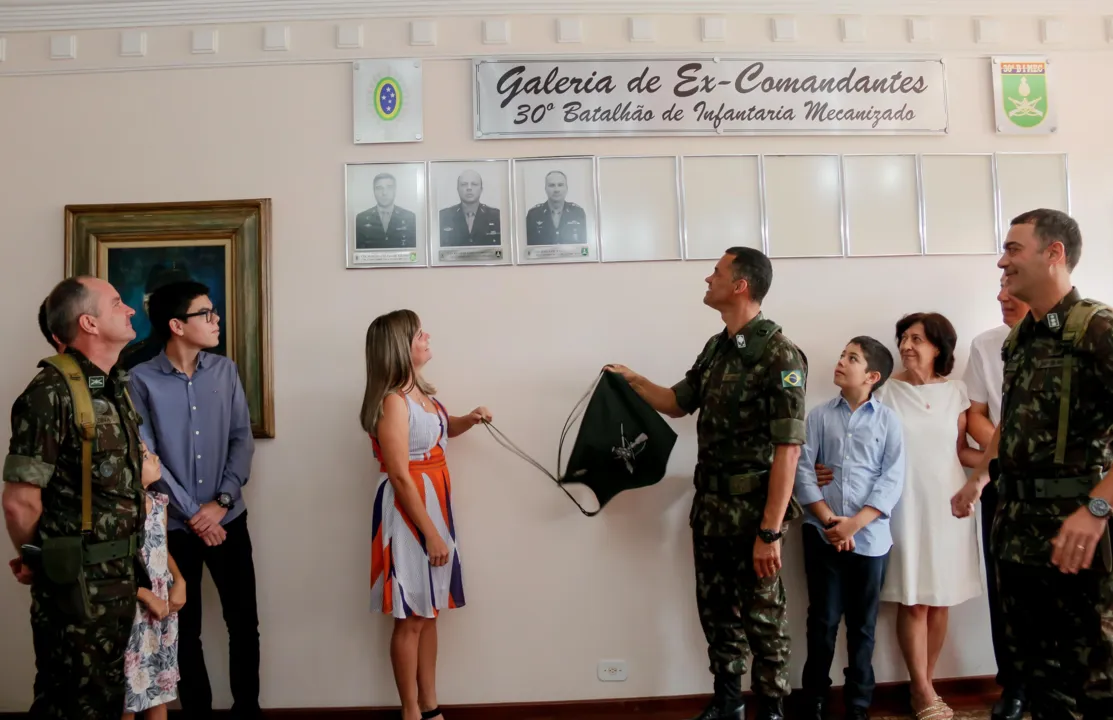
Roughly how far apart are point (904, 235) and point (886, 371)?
0.71 meters

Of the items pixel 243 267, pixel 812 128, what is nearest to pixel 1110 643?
pixel 812 128

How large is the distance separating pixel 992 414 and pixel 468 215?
95.9 inches

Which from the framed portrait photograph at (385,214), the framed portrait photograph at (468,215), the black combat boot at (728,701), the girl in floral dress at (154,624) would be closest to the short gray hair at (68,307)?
the girl in floral dress at (154,624)

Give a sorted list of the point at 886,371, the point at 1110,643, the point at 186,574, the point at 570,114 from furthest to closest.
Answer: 1. the point at 570,114
2. the point at 886,371
3. the point at 186,574
4. the point at 1110,643

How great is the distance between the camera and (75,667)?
1.98m

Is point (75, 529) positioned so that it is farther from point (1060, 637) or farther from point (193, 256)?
point (1060, 637)

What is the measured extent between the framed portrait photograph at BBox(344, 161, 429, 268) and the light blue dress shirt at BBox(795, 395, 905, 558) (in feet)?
6.19

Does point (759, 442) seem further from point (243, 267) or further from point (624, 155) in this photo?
point (243, 267)

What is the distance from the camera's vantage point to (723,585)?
259 centimetres

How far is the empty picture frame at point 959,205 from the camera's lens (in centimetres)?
322

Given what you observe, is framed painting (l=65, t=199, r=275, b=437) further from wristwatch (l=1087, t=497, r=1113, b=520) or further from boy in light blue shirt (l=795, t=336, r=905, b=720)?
wristwatch (l=1087, t=497, r=1113, b=520)

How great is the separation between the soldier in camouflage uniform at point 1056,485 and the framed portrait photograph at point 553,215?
163 cm

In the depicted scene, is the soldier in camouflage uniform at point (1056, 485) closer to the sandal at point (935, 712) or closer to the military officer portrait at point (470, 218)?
the sandal at point (935, 712)

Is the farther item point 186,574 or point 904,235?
point 904,235
